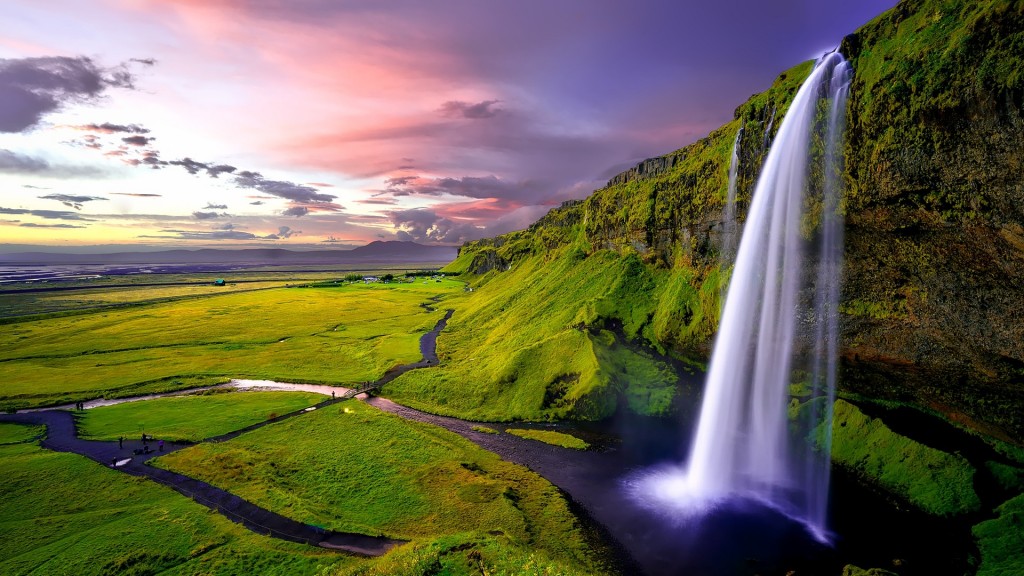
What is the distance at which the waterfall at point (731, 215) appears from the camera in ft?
156

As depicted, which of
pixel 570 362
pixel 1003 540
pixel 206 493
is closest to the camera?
pixel 1003 540

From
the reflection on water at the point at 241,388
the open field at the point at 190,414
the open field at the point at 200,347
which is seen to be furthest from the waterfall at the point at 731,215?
the open field at the point at 190,414

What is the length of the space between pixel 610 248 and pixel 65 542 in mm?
85467

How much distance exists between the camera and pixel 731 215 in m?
49.2

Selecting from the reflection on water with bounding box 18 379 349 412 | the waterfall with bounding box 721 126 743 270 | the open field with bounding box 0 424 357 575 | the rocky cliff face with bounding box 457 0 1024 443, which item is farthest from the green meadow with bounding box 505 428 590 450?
the reflection on water with bounding box 18 379 349 412

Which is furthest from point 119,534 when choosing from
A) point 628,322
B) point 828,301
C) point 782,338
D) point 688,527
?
point 828,301

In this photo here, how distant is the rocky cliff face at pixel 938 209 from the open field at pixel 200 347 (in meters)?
68.5

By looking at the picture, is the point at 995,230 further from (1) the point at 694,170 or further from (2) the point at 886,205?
(1) the point at 694,170

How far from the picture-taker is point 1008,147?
2405cm

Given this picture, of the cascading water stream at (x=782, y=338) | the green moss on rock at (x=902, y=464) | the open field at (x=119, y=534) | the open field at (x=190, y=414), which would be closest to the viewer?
the open field at (x=119, y=534)

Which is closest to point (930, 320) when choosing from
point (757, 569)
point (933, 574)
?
point (933, 574)

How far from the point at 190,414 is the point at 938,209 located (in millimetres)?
82204

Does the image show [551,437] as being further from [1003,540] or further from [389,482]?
[1003,540]

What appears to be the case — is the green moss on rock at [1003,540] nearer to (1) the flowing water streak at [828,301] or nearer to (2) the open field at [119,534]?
(1) the flowing water streak at [828,301]
